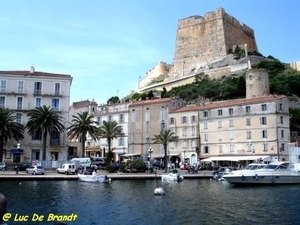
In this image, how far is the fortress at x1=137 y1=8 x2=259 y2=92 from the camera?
107 meters

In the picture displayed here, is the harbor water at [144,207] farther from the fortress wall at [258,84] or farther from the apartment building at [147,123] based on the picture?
the fortress wall at [258,84]

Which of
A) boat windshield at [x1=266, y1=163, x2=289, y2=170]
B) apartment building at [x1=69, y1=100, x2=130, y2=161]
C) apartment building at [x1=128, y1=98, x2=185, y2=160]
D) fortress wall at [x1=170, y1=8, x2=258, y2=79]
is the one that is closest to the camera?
boat windshield at [x1=266, y1=163, x2=289, y2=170]

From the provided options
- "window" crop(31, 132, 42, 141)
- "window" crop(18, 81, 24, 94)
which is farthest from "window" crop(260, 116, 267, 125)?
"window" crop(18, 81, 24, 94)

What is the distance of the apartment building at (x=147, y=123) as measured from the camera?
6456cm

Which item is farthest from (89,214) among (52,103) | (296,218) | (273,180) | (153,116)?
(153,116)

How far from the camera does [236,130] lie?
56375 mm

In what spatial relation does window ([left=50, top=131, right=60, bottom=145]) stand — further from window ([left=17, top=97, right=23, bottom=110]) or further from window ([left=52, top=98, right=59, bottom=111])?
window ([left=17, top=97, right=23, bottom=110])

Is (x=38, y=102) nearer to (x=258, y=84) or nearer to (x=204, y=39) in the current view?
(x=258, y=84)

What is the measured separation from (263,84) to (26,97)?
4218 centimetres

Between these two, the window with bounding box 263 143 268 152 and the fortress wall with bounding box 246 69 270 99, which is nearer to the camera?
the window with bounding box 263 143 268 152

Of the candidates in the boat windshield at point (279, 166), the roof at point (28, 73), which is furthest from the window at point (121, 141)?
the boat windshield at point (279, 166)

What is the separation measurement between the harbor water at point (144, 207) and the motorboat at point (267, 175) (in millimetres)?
6849

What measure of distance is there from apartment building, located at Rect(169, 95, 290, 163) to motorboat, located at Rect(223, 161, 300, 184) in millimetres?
13358

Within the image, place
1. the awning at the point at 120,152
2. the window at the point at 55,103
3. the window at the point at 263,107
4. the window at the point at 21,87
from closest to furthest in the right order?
1. the window at the point at 263,107
2. the window at the point at 21,87
3. the window at the point at 55,103
4. the awning at the point at 120,152
